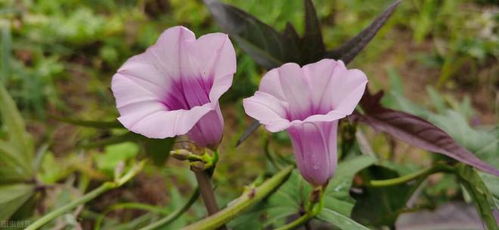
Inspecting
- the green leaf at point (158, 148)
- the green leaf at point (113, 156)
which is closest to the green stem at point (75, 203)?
A: the green leaf at point (158, 148)

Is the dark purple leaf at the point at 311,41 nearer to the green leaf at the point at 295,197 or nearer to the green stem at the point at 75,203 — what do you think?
the green leaf at the point at 295,197

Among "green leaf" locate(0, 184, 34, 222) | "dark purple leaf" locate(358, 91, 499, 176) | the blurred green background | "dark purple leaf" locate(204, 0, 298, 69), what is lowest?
the blurred green background

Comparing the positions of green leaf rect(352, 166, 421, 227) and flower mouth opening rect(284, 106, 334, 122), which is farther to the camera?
green leaf rect(352, 166, 421, 227)

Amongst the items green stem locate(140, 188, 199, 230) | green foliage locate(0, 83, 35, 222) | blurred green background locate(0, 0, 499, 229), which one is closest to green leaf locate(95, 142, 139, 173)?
blurred green background locate(0, 0, 499, 229)

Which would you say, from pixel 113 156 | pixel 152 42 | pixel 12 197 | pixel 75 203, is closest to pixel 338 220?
pixel 75 203

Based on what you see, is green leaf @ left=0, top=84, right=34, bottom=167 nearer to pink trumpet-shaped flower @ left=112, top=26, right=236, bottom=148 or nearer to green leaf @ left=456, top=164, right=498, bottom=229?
pink trumpet-shaped flower @ left=112, top=26, right=236, bottom=148

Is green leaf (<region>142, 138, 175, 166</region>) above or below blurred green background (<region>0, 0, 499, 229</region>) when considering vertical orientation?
above

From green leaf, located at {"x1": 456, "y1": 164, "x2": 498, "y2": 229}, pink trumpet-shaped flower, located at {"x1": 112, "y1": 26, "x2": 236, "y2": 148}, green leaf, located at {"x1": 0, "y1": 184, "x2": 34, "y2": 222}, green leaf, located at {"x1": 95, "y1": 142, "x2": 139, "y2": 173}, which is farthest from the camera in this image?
green leaf, located at {"x1": 95, "y1": 142, "x2": 139, "y2": 173}
